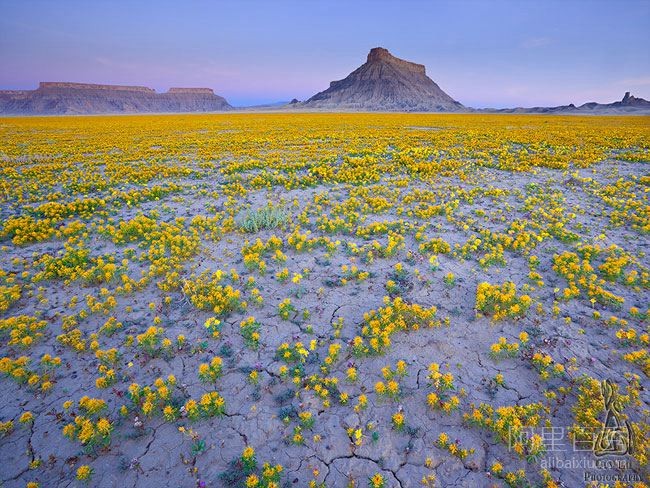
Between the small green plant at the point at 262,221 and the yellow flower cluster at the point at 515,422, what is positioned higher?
the small green plant at the point at 262,221

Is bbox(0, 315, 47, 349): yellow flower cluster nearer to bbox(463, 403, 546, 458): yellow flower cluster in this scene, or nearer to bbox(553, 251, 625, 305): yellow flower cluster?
bbox(463, 403, 546, 458): yellow flower cluster

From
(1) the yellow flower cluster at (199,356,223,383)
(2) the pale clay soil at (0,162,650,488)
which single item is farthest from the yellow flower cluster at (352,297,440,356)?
(1) the yellow flower cluster at (199,356,223,383)

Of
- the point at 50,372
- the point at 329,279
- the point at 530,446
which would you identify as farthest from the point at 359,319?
the point at 50,372

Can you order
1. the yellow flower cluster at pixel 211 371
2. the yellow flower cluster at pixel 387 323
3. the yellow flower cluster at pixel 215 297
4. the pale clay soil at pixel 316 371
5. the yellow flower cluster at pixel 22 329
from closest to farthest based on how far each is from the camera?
the pale clay soil at pixel 316 371
the yellow flower cluster at pixel 211 371
the yellow flower cluster at pixel 387 323
the yellow flower cluster at pixel 22 329
the yellow flower cluster at pixel 215 297

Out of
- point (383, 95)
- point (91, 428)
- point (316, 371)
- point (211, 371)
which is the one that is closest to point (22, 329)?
point (91, 428)

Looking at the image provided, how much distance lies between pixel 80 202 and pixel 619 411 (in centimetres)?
1560

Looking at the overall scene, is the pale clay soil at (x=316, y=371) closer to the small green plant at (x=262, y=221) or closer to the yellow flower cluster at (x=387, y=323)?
the yellow flower cluster at (x=387, y=323)

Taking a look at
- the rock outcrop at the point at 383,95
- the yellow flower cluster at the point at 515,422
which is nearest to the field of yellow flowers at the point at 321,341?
the yellow flower cluster at the point at 515,422

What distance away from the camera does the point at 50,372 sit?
17.8 ft

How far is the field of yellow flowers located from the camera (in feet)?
14.0

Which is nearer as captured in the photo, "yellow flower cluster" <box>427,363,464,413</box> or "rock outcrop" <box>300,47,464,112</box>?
"yellow flower cluster" <box>427,363,464,413</box>

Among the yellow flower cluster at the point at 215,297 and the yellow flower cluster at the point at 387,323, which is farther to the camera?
the yellow flower cluster at the point at 215,297

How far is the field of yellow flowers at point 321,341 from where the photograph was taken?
4.27m

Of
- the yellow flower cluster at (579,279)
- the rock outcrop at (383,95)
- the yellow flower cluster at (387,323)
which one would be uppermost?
the rock outcrop at (383,95)
